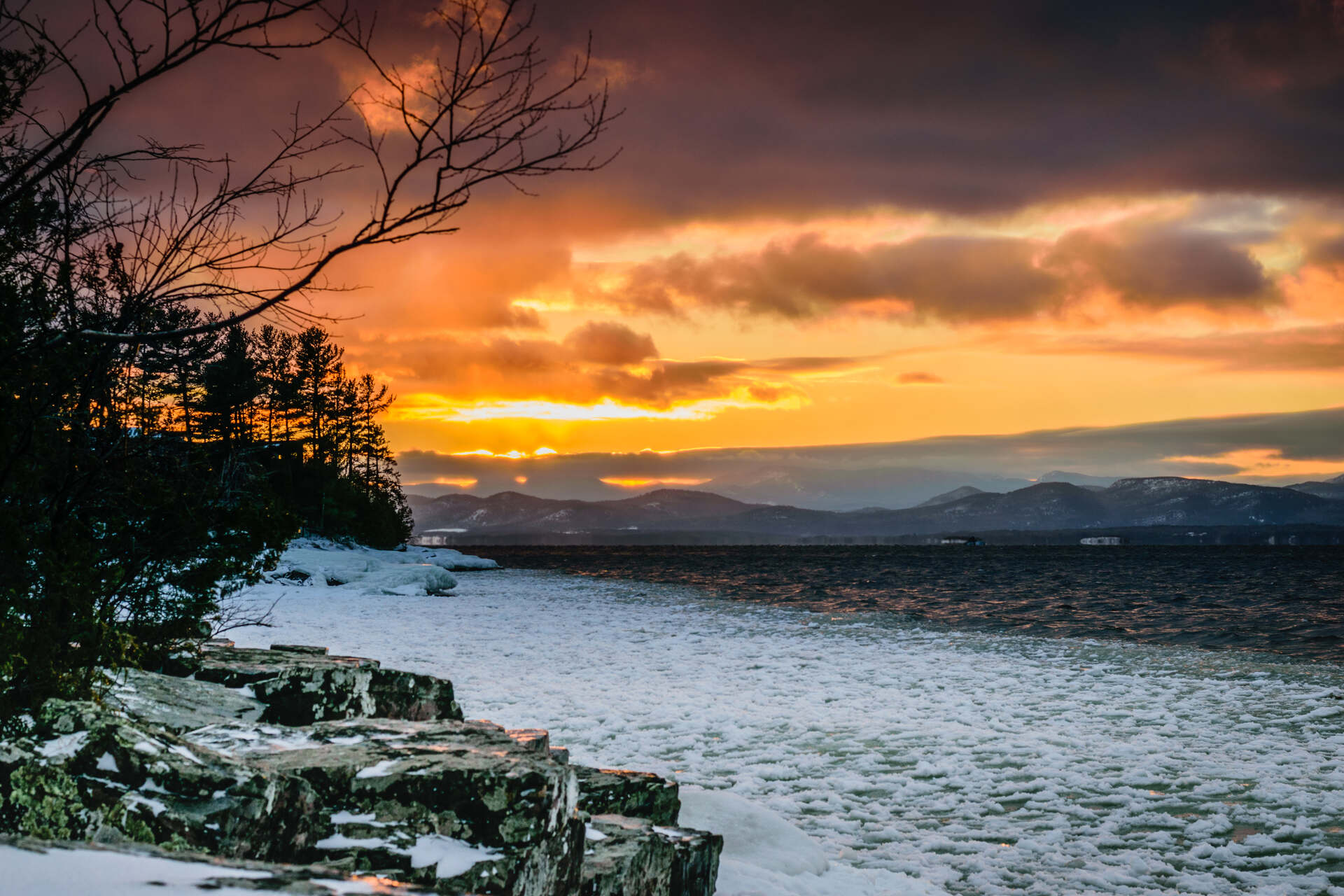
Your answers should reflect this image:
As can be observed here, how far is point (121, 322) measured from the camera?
412 cm

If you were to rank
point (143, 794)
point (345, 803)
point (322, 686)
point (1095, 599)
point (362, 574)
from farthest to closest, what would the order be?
point (1095, 599) → point (362, 574) → point (322, 686) → point (345, 803) → point (143, 794)

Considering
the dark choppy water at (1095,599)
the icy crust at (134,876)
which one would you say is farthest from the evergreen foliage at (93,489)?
the dark choppy water at (1095,599)

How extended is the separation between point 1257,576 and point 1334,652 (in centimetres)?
6060

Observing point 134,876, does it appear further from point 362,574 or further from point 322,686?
point 362,574

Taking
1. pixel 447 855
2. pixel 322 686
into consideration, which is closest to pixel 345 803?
Result: pixel 447 855

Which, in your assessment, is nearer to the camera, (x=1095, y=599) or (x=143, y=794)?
(x=143, y=794)

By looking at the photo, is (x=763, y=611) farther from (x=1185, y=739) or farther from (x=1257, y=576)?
(x=1257, y=576)

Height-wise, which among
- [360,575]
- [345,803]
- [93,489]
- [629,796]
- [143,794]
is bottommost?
[360,575]

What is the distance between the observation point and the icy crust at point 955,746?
267 inches

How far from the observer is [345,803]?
4230mm

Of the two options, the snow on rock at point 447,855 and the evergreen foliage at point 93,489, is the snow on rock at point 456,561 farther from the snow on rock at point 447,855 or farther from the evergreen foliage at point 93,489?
the snow on rock at point 447,855

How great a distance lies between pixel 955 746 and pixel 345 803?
8.43m

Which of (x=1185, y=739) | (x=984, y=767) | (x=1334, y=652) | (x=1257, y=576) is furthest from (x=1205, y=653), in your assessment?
(x=1257, y=576)

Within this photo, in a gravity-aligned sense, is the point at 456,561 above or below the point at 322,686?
below
